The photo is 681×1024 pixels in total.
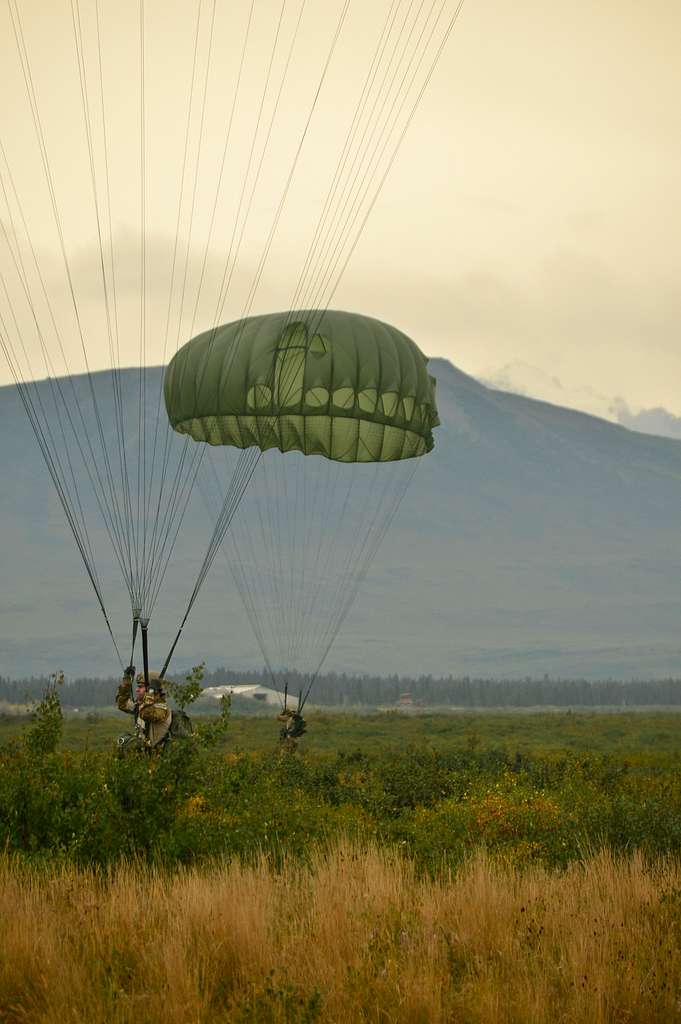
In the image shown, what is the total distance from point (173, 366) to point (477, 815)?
1444cm

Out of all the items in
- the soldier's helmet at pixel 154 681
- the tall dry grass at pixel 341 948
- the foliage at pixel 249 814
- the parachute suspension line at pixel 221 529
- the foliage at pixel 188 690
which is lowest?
the tall dry grass at pixel 341 948

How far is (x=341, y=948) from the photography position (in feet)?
28.2

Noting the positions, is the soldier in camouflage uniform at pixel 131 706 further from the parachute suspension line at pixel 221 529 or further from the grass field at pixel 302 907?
the grass field at pixel 302 907

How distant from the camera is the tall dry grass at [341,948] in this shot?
7578mm

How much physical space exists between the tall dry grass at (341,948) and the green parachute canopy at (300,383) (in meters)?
15.1

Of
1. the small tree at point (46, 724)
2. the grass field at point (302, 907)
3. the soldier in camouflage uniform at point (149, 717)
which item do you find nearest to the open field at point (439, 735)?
the soldier in camouflage uniform at point (149, 717)

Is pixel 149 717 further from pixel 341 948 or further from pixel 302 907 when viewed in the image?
pixel 341 948

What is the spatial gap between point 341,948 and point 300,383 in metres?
17.1

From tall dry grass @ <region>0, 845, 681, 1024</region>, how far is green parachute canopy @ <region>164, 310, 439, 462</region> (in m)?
15.1

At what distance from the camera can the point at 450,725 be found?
58.9 meters

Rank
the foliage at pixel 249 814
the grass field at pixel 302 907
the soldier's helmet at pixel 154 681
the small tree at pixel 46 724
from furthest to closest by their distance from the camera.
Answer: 1. the soldier's helmet at pixel 154 681
2. the small tree at pixel 46 724
3. the foliage at pixel 249 814
4. the grass field at pixel 302 907

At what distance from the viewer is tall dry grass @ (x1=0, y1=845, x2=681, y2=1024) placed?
758 centimetres

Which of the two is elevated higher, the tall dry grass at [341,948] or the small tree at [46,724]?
the small tree at [46,724]

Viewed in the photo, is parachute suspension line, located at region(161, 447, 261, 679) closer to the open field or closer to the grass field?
the grass field
